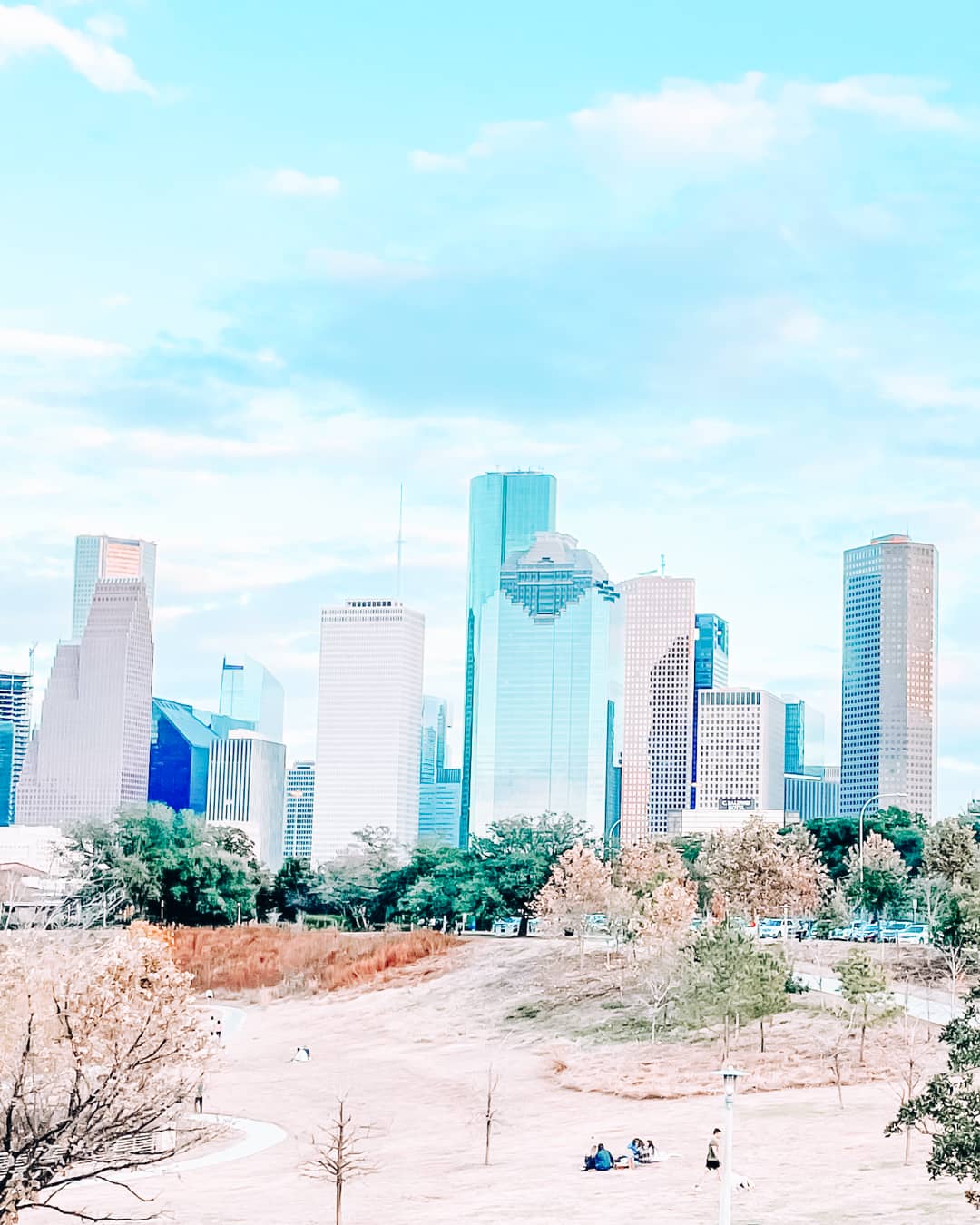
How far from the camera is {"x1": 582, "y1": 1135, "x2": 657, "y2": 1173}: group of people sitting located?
1421 inches

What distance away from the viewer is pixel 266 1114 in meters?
50.4

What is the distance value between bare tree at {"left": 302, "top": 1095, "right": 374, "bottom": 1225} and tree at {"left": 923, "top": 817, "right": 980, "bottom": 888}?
28.2 m

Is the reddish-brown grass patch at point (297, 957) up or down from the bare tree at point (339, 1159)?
down

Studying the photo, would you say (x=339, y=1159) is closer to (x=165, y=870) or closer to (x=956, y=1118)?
(x=956, y=1118)

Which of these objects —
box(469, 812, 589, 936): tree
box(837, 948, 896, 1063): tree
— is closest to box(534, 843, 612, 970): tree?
box(469, 812, 589, 936): tree

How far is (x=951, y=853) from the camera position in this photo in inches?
2606

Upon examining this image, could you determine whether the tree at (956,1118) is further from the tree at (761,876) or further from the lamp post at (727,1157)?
the tree at (761,876)

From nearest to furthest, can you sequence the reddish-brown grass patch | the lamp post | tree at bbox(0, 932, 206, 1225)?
tree at bbox(0, 932, 206, 1225), the lamp post, the reddish-brown grass patch

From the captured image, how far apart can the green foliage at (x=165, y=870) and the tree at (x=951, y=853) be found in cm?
6081

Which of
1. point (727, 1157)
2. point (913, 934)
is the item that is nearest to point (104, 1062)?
point (727, 1157)

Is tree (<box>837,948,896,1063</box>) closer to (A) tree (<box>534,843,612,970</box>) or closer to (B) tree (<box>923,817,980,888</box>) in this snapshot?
(B) tree (<box>923,817,980,888</box>)

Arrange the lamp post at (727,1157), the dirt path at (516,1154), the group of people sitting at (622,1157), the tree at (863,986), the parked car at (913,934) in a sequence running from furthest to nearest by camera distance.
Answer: the parked car at (913,934) < the tree at (863,986) < the group of people sitting at (622,1157) < the dirt path at (516,1154) < the lamp post at (727,1157)

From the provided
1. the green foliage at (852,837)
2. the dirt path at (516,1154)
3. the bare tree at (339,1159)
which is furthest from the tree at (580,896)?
the green foliage at (852,837)

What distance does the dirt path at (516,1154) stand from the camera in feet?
104
